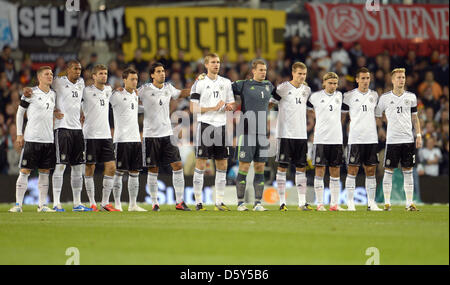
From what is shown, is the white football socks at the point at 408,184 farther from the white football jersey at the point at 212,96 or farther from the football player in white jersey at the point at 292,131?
the white football jersey at the point at 212,96

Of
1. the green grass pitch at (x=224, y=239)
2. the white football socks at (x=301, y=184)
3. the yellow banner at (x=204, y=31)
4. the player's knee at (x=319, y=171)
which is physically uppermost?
the yellow banner at (x=204, y=31)

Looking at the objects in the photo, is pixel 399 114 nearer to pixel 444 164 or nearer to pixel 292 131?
pixel 292 131

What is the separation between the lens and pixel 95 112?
51.0 ft

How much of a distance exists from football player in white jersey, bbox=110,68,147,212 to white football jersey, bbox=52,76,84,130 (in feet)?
2.00

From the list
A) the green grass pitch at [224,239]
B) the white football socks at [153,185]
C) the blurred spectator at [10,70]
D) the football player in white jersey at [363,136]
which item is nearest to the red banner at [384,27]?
the blurred spectator at [10,70]

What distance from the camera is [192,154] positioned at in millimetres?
22031

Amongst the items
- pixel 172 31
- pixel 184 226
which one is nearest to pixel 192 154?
pixel 172 31

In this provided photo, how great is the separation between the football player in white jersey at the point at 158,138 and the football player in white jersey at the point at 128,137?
0.20m

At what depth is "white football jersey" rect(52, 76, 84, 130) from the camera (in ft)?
50.5

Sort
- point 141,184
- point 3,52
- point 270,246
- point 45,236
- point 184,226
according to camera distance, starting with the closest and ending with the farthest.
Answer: point 270,246, point 45,236, point 184,226, point 141,184, point 3,52

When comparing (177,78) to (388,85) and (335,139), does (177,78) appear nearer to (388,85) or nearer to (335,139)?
(388,85)

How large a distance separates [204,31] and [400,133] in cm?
1196

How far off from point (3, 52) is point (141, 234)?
1471 centimetres

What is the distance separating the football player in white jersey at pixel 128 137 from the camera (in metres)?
15.4
